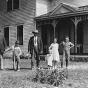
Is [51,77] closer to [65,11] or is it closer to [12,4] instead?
[65,11]

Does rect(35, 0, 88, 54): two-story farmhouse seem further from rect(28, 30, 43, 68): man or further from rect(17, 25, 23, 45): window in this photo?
rect(28, 30, 43, 68): man

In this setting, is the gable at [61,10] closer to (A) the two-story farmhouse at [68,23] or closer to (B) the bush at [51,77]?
(A) the two-story farmhouse at [68,23]

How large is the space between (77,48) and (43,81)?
13095mm

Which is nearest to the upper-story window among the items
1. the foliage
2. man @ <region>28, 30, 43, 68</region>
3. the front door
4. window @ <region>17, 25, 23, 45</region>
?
window @ <region>17, 25, 23, 45</region>

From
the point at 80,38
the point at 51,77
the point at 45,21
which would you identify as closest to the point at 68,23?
the point at 80,38

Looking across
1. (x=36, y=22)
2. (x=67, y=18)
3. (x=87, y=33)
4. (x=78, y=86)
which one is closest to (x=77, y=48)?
(x=87, y=33)

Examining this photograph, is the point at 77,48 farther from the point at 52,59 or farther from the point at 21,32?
the point at 52,59

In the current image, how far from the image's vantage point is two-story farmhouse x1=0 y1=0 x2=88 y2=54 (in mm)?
19945

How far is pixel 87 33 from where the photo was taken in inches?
789

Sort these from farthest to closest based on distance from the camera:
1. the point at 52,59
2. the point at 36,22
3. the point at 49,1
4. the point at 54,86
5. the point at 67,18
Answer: the point at 49,1
the point at 36,22
the point at 67,18
the point at 52,59
the point at 54,86

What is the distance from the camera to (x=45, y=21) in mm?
21094

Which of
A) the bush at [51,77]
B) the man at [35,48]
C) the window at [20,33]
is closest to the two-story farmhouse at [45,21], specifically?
the window at [20,33]

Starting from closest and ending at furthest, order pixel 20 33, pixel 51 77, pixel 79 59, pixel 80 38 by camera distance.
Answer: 1. pixel 51 77
2. pixel 79 59
3. pixel 80 38
4. pixel 20 33

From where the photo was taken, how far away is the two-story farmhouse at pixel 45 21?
19.9m
